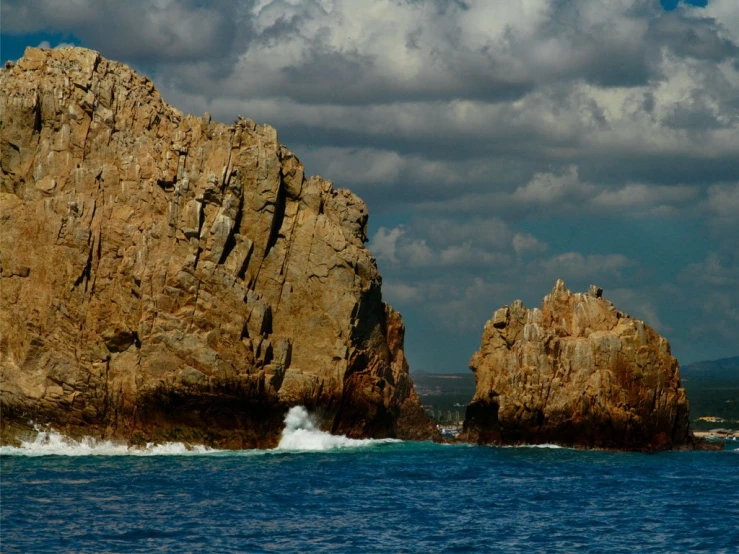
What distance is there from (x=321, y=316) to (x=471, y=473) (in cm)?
1814

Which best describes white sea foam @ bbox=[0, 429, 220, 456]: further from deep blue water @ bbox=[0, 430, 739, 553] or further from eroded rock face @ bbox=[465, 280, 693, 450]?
eroded rock face @ bbox=[465, 280, 693, 450]

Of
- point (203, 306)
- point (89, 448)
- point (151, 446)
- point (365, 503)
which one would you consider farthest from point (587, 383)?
point (89, 448)

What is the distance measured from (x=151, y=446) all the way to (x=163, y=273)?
10693 mm

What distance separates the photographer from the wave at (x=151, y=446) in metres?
73.6

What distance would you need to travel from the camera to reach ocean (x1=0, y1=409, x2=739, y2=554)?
44.9 metres

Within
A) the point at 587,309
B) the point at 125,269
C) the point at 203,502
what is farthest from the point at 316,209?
the point at 203,502

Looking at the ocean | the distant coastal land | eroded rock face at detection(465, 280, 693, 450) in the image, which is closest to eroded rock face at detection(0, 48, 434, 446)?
the distant coastal land

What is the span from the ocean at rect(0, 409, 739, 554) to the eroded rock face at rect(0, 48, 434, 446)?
286cm

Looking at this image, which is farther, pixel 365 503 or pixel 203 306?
pixel 203 306

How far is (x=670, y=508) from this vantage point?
5491 centimetres

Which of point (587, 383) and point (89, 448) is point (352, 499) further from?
point (587, 383)

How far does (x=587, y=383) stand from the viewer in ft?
262


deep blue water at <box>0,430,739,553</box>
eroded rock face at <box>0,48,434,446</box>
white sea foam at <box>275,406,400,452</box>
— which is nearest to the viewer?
deep blue water at <box>0,430,739,553</box>

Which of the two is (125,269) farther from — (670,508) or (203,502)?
(670,508)
